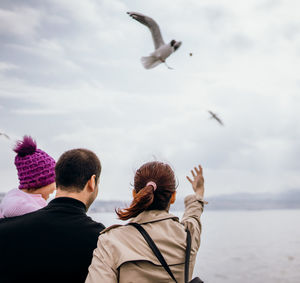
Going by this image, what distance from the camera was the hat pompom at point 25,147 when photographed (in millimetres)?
4414

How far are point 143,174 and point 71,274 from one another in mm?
1047

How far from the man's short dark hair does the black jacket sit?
0.27 metres

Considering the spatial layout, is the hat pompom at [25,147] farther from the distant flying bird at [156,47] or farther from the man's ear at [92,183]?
the distant flying bird at [156,47]

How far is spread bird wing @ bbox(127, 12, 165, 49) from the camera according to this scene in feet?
22.6

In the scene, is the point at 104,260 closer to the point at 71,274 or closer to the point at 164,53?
the point at 71,274

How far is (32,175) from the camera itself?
169 inches

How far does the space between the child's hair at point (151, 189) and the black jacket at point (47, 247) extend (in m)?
0.45

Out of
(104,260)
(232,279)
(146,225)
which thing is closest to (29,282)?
(104,260)

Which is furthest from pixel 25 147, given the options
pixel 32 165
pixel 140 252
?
pixel 140 252

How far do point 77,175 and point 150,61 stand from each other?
4491 mm

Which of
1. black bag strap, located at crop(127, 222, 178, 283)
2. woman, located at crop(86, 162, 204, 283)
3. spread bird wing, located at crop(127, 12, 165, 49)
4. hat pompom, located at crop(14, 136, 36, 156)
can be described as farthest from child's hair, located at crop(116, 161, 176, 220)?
spread bird wing, located at crop(127, 12, 165, 49)

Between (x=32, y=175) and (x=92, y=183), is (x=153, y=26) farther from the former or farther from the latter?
(x=92, y=183)

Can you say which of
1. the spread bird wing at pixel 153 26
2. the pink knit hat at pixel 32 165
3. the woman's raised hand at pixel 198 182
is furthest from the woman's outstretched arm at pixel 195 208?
the spread bird wing at pixel 153 26

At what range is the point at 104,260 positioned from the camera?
116 inches
